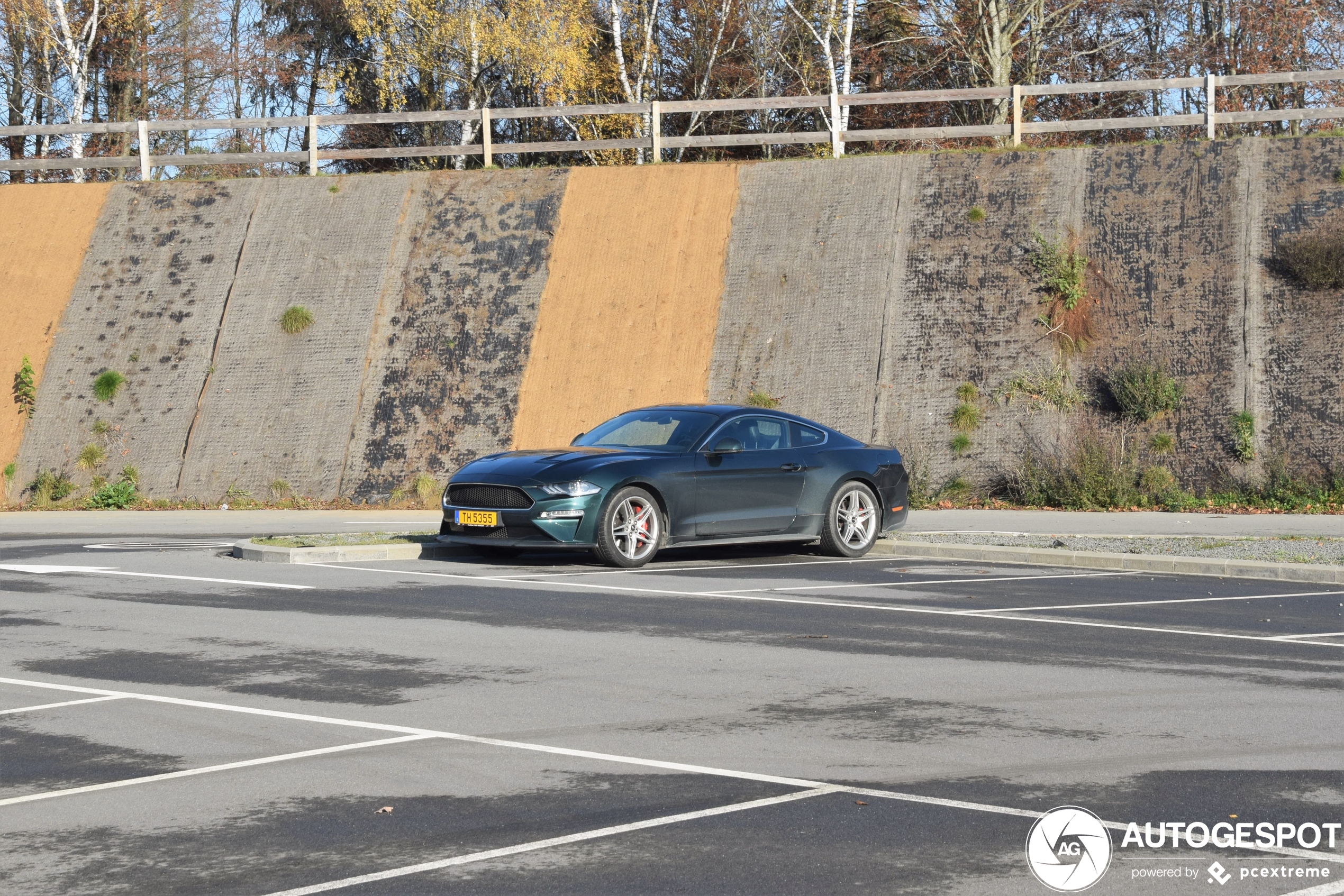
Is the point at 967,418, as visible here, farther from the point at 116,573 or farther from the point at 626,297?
the point at 116,573

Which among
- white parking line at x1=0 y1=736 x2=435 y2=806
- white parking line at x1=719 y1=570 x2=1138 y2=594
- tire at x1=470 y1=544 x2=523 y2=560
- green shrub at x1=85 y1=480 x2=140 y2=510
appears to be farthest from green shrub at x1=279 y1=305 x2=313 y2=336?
white parking line at x1=0 y1=736 x2=435 y2=806

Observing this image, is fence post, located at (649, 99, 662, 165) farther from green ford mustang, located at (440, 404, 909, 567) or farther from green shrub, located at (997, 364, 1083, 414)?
green ford mustang, located at (440, 404, 909, 567)

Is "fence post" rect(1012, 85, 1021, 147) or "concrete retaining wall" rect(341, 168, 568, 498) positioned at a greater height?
"fence post" rect(1012, 85, 1021, 147)

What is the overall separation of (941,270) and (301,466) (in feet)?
34.8

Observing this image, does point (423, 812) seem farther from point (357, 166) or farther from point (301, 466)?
point (357, 166)

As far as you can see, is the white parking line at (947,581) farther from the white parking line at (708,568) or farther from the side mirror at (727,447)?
the side mirror at (727,447)

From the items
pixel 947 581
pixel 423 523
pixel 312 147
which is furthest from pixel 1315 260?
pixel 312 147

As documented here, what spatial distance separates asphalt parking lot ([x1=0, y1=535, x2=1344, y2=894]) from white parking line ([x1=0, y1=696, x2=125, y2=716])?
55 millimetres

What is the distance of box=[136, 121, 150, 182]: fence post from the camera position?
91.6 ft

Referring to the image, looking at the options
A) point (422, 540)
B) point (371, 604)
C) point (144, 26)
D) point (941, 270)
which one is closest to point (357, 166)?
point (144, 26)

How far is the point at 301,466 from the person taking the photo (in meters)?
22.1

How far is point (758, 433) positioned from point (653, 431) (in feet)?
3.49

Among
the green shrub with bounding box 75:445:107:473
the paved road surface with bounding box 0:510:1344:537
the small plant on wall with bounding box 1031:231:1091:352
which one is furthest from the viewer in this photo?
the green shrub with bounding box 75:445:107:473

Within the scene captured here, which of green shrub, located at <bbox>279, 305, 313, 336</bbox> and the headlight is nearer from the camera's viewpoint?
the headlight
